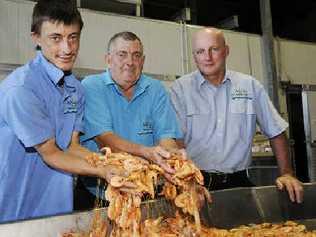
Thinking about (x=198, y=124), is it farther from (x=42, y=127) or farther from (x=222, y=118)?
(x=42, y=127)

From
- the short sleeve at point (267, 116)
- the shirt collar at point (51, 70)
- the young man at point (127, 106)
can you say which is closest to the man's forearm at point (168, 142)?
the young man at point (127, 106)

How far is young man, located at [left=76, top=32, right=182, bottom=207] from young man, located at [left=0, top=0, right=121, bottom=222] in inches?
14.3

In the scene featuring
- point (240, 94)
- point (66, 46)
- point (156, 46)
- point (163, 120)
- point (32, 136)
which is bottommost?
point (32, 136)

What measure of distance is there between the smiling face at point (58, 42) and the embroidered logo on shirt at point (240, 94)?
140 centimetres

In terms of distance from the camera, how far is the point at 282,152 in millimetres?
3109

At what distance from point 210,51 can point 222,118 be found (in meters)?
0.50

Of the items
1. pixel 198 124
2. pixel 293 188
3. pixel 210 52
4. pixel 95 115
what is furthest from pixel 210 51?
pixel 293 188

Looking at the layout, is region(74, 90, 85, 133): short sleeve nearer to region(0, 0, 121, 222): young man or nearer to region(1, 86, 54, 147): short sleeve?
region(0, 0, 121, 222): young man

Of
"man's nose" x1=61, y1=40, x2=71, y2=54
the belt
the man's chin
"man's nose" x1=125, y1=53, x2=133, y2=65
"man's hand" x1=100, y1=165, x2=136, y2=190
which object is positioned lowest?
the belt

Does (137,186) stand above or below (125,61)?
below

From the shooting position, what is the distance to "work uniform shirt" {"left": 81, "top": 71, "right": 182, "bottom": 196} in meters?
2.56

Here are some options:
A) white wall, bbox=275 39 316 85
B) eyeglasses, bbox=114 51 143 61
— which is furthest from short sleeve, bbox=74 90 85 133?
white wall, bbox=275 39 316 85

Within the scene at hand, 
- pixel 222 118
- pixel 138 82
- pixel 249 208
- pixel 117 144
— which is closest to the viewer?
pixel 117 144

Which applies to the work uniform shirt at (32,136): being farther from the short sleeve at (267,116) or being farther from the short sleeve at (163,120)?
the short sleeve at (267,116)
